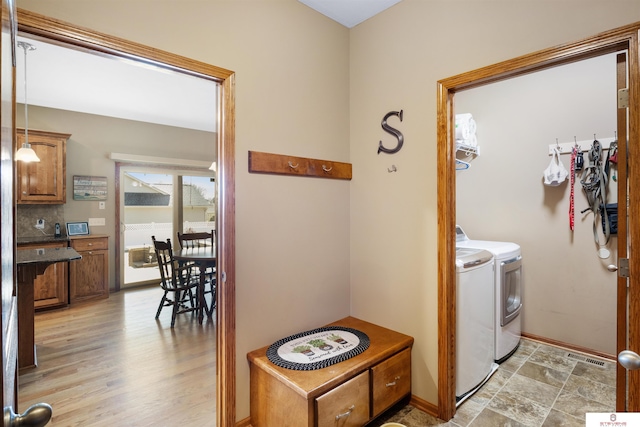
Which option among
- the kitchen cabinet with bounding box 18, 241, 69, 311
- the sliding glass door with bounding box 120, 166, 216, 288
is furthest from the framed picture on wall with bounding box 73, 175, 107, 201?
the kitchen cabinet with bounding box 18, 241, 69, 311

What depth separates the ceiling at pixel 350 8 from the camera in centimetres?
A: 228

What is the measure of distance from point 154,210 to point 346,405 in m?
5.34

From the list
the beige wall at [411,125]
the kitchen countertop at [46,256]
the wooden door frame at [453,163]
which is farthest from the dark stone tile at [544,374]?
the kitchen countertop at [46,256]

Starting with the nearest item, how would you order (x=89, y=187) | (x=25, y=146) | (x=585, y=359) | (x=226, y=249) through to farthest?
1. (x=226, y=249)
2. (x=585, y=359)
3. (x=25, y=146)
4. (x=89, y=187)

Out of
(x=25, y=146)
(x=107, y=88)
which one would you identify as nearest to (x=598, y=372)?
(x=107, y=88)

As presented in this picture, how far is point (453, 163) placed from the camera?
2.06 m

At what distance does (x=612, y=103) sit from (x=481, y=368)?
2.58 meters

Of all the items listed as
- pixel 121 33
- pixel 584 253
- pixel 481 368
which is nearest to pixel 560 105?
pixel 584 253

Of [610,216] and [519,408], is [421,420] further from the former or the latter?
[610,216]

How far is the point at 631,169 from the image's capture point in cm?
144

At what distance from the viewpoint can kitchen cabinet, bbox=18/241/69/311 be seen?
422 cm

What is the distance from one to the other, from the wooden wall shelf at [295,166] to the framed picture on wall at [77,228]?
14.2ft

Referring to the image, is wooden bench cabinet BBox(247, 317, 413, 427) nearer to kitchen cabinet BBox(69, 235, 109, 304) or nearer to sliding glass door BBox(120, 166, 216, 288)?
sliding glass door BBox(120, 166, 216, 288)

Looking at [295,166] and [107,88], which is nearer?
[295,166]
